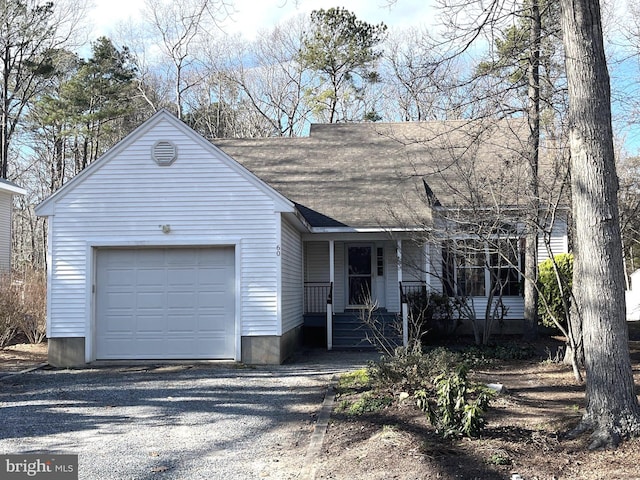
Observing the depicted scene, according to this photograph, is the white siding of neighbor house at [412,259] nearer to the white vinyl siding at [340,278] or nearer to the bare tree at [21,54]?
the white vinyl siding at [340,278]

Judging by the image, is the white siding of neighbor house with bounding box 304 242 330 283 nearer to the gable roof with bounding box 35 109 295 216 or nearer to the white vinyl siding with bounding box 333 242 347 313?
the white vinyl siding with bounding box 333 242 347 313

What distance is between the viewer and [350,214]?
49.5 feet

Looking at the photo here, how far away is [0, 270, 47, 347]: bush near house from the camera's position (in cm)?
1459

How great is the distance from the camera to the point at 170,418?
25.0 feet

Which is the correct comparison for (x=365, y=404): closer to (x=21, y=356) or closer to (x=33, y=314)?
(x=21, y=356)

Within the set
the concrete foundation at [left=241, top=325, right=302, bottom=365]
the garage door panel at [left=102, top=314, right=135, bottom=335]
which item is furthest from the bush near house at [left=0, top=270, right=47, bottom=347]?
the concrete foundation at [left=241, top=325, right=302, bottom=365]

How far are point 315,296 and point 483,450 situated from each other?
10.8 metres

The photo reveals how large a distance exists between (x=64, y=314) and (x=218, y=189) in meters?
3.83

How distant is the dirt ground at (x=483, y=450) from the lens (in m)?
5.02

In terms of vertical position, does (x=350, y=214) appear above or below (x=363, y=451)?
above

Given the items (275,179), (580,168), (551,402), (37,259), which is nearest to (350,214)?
(275,179)

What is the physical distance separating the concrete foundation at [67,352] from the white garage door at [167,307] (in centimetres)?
39

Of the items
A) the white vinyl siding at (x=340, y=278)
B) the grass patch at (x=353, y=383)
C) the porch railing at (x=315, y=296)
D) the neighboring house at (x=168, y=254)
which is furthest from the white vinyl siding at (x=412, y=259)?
the grass patch at (x=353, y=383)

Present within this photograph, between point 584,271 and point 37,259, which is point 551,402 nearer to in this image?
point 584,271
